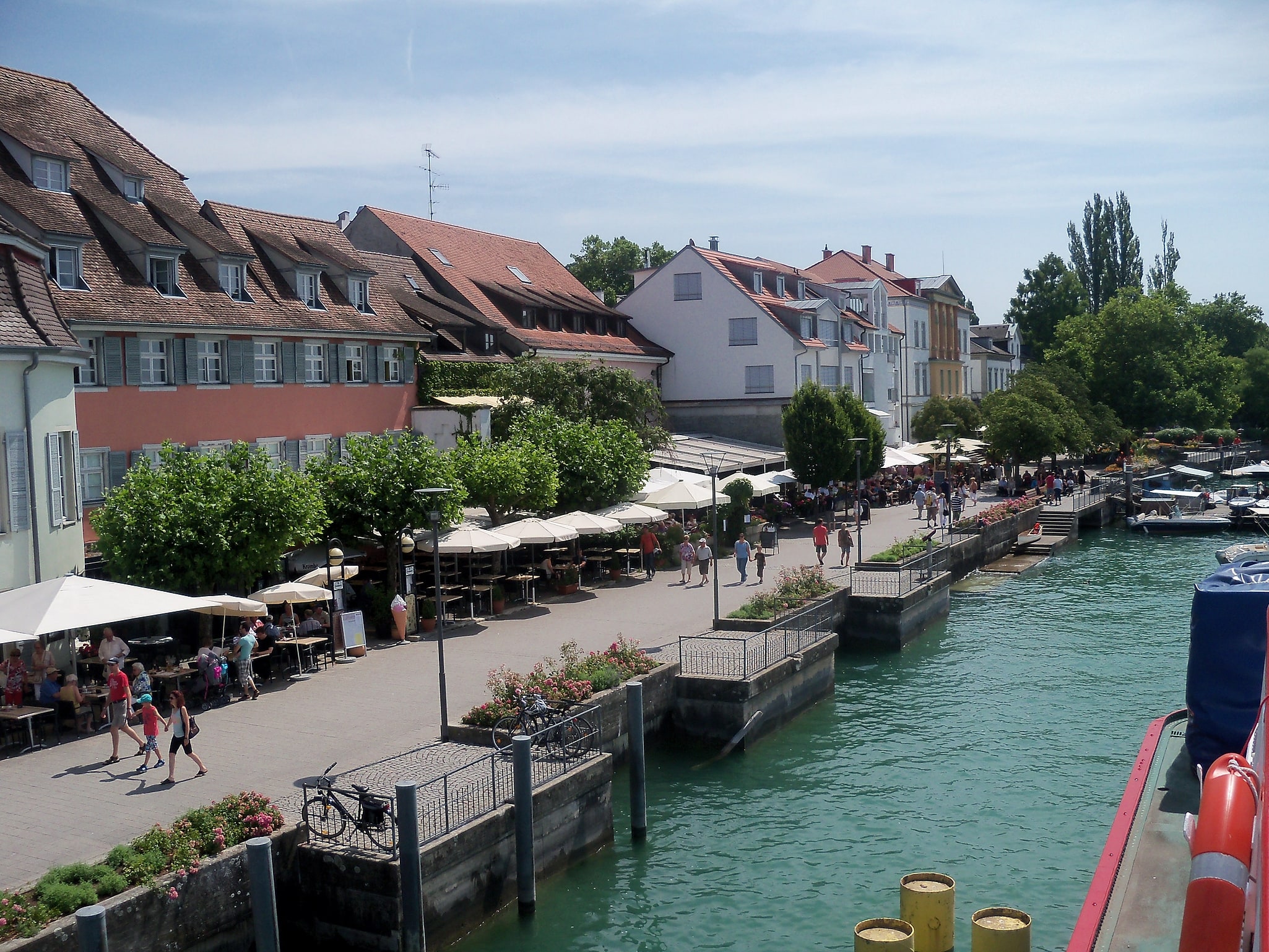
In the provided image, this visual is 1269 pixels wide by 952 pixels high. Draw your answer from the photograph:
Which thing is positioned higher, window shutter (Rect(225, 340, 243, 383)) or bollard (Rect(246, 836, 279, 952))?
window shutter (Rect(225, 340, 243, 383))

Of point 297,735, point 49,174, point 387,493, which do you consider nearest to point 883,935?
point 297,735

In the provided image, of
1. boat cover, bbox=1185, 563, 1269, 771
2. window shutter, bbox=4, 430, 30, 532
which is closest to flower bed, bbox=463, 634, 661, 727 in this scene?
window shutter, bbox=4, 430, 30, 532

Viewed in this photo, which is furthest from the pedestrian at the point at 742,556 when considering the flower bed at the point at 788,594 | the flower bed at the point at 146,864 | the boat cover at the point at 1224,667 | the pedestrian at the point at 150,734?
the boat cover at the point at 1224,667

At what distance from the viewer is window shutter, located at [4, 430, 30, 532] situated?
69.4 feet

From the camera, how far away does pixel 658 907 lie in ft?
53.6

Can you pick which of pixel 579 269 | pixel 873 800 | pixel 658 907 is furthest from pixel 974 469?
pixel 658 907

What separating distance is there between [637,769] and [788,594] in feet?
38.4

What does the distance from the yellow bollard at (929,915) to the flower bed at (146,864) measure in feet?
24.5

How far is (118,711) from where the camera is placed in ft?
58.6

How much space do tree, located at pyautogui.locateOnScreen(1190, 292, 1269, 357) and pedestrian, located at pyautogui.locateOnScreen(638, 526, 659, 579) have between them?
3773 inches

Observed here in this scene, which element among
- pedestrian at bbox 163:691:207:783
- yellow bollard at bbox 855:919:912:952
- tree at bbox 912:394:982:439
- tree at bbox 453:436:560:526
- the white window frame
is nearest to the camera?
yellow bollard at bbox 855:919:912:952

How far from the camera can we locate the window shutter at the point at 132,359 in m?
29.5

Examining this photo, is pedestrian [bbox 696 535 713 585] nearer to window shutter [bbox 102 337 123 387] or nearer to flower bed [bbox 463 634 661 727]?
flower bed [bbox 463 634 661 727]

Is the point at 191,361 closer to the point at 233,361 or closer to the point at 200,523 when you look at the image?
the point at 233,361
